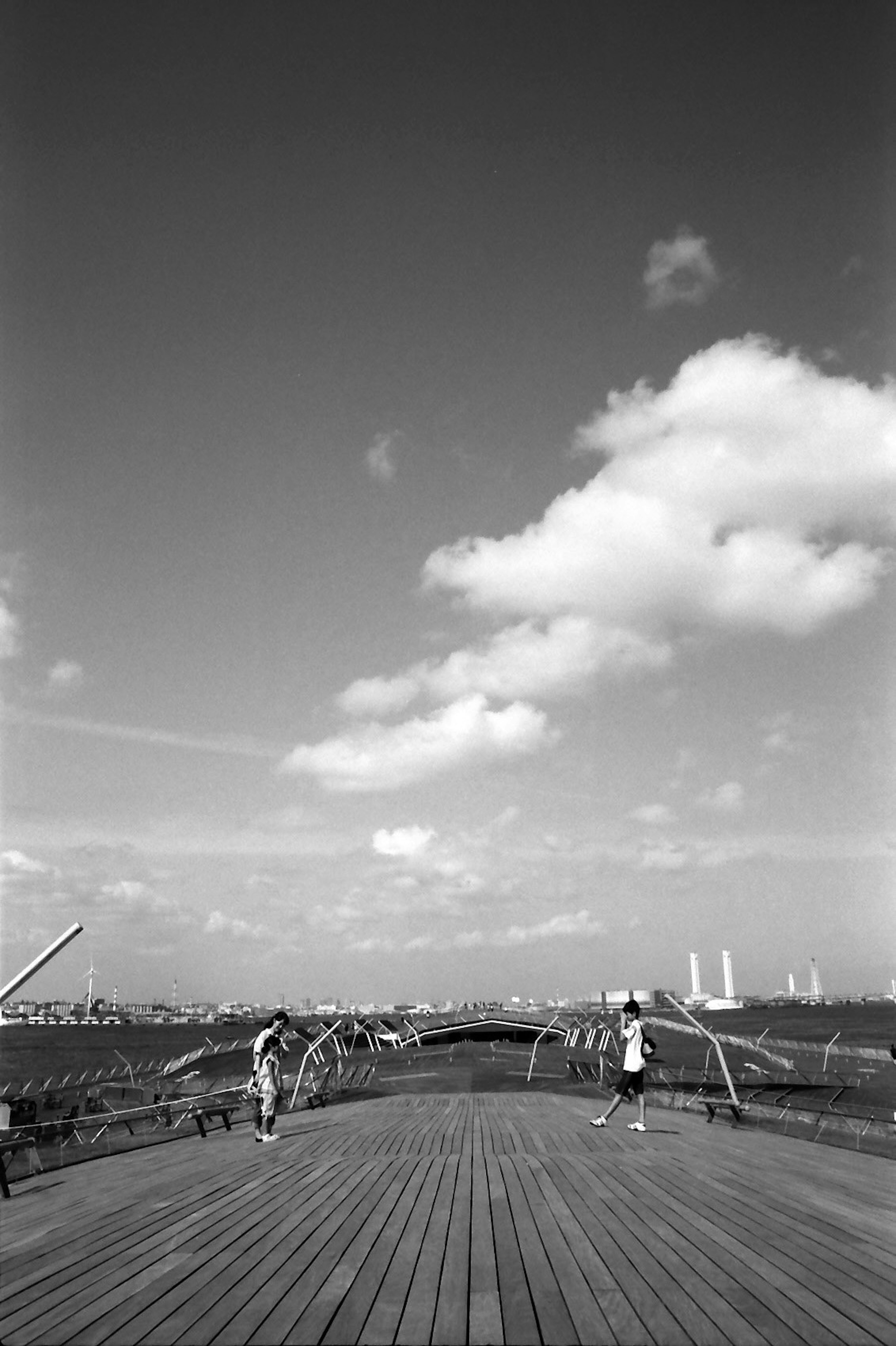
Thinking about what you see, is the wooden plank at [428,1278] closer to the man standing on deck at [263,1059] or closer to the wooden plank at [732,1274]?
the wooden plank at [732,1274]

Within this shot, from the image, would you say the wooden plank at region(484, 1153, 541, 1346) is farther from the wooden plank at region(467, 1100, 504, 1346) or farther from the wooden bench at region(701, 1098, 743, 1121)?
the wooden bench at region(701, 1098, 743, 1121)

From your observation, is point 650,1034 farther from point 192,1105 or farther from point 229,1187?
point 229,1187

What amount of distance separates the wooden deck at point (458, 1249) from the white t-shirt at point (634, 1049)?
1.77 metres

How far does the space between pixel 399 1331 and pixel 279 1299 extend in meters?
0.95

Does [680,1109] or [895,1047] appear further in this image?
[895,1047]

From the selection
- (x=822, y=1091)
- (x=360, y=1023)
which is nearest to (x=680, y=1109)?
(x=822, y=1091)

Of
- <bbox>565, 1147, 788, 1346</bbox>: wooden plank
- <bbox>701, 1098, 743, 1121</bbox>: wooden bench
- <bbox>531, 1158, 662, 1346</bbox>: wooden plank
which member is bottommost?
<bbox>701, 1098, 743, 1121</bbox>: wooden bench

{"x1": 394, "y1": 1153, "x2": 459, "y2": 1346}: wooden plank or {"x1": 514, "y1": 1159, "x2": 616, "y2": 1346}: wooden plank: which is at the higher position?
{"x1": 394, "y1": 1153, "x2": 459, "y2": 1346}: wooden plank

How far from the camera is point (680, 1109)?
19484 mm

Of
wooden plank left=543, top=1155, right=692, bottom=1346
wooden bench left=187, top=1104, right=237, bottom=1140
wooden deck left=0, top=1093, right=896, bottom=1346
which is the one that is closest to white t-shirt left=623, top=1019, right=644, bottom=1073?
wooden deck left=0, top=1093, right=896, bottom=1346

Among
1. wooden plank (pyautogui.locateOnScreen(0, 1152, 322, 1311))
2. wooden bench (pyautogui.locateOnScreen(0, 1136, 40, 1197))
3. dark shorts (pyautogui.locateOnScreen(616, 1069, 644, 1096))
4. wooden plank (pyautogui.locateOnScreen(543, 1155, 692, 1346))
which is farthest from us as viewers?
dark shorts (pyautogui.locateOnScreen(616, 1069, 644, 1096))

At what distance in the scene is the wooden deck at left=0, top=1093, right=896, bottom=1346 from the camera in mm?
5574

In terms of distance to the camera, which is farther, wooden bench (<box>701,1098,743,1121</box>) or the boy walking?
wooden bench (<box>701,1098,743,1121</box>)

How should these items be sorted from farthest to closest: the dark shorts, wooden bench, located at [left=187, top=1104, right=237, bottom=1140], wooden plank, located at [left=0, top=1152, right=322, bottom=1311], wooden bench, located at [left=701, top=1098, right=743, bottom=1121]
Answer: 1. wooden bench, located at [left=701, top=1098, right=743, bottom=1121]
2. wooden bench, located at [left=187, top=1104, right=237, bottom=1140]
3. the dark shorts
4. wooden plank, located at [left=0, top=1152, right=322, bottom=1311]
